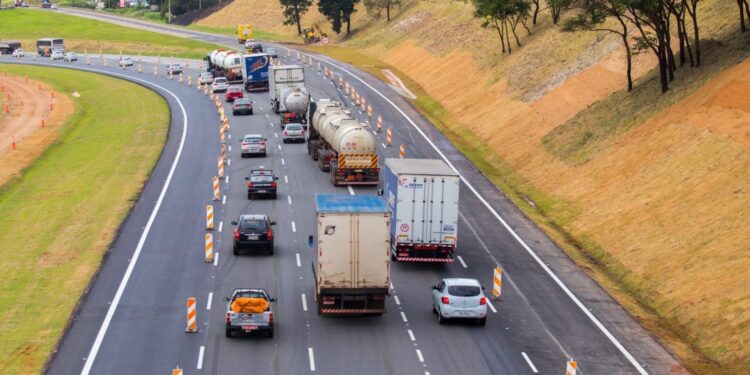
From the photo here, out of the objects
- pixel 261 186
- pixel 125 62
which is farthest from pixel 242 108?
pixel 125 62

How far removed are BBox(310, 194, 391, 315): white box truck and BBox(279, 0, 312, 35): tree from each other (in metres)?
138

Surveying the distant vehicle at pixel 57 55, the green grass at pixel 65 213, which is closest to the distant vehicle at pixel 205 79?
the green grass at pixel 65 213

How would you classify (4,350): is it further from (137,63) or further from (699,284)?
(137,63)

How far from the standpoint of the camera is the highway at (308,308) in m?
33.2

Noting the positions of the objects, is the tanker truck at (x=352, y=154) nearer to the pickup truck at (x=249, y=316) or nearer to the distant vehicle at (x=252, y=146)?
the distant vehicle at (x=252, y=146)

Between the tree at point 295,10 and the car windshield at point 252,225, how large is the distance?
421 feet

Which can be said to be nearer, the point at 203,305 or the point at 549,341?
the point at 549,341

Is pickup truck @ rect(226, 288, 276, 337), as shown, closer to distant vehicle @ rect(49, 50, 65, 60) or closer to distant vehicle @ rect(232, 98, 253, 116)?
distant vehicle @ rect(232, 98, 253, 116)

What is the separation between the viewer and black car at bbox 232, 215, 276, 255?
46250mm

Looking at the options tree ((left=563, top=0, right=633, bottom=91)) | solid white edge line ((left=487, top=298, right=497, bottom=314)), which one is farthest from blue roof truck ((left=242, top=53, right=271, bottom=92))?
solid white edge line ((left=487, top=298, right=497, bottom=314))

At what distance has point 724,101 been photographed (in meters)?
55.7

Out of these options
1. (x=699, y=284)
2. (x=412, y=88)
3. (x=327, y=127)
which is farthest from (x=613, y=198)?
(x=412, y=88)

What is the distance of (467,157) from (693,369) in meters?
39.4

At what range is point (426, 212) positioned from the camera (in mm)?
44344
